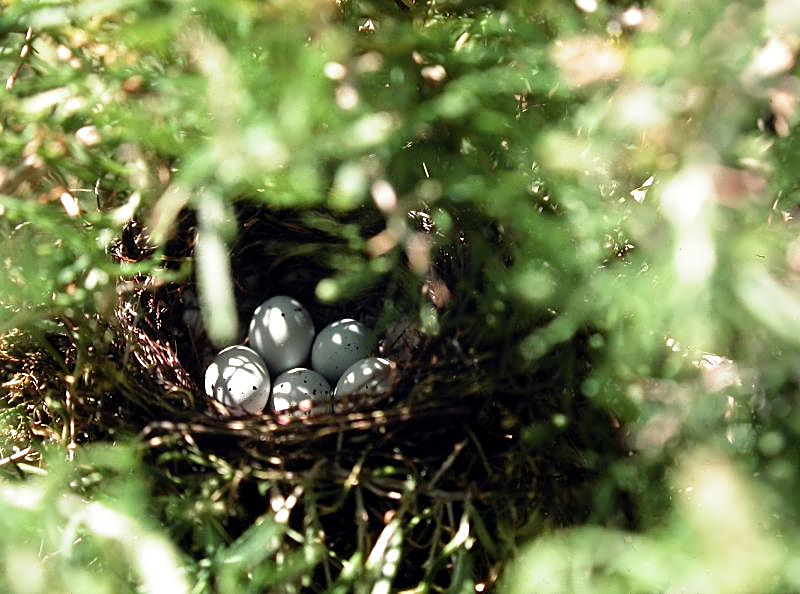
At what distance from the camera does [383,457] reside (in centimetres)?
95

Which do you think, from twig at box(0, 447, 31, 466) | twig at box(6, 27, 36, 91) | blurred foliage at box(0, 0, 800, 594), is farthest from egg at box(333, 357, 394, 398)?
twig at box(6, 27, 36, 91)

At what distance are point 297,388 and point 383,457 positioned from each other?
23cm

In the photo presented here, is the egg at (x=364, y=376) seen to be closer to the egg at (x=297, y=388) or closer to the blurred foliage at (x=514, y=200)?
the egg at (x=297, y=388)

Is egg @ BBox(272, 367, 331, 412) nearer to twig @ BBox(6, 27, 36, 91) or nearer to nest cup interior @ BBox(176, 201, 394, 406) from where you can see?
nest cup interior @ BBox(176, 201, 394, 406)

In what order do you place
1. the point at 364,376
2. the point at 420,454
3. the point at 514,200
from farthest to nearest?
the point at 364,376 → the point at 420,454 → the point at 514,200

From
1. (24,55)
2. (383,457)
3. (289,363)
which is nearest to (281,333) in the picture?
(289,363)

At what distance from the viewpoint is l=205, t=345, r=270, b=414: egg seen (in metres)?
1.11

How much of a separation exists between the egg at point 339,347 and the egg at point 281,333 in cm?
2

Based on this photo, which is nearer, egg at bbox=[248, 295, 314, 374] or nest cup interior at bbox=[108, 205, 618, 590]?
nest cup interior at bbox=[108, 205, 618, 590]

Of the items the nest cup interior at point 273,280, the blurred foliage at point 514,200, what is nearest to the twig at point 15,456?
the blurred foliage at point 514,200

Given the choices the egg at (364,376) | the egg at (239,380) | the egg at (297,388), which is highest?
the egg at (364,376)

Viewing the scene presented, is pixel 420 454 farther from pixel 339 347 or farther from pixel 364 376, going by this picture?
pixel 339 347

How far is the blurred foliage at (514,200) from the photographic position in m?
0.48

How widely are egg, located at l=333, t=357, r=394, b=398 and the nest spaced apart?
0.04m
